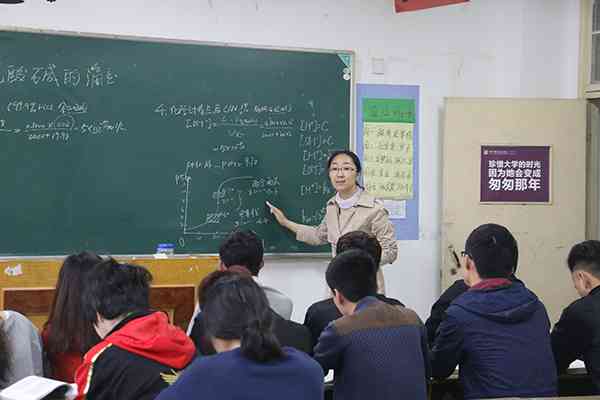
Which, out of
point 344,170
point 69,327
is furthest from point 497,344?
point 344,170

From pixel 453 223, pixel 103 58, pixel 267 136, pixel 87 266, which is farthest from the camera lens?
pixel 453 223

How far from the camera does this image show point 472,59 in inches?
208

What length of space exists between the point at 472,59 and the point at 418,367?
3340 mm

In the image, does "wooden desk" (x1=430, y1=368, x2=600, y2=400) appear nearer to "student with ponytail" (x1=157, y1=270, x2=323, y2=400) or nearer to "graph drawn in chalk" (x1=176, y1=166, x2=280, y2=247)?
"student with ponytail" (x1=157, y1=270, x2=323, y2=400)

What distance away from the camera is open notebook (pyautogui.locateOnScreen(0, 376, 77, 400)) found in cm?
198

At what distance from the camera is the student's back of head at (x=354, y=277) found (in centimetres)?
253

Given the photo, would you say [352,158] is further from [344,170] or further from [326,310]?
[326,310]

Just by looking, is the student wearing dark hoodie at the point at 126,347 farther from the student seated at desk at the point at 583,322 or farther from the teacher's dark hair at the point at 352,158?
the teacher's dark hair at the point at 352,158

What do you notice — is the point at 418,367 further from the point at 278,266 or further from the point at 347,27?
the point at 347,27

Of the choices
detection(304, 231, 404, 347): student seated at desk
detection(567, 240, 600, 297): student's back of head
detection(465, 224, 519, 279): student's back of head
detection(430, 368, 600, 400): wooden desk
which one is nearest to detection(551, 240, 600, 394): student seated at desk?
detection(567, 240, 600, 297): student's back of head

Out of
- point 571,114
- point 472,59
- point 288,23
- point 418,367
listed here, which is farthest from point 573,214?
point 418,367

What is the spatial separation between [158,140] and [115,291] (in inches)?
94.8

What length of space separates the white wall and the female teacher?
1.63ft

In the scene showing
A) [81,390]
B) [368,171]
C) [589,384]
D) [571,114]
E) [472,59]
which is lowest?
[589,384]
